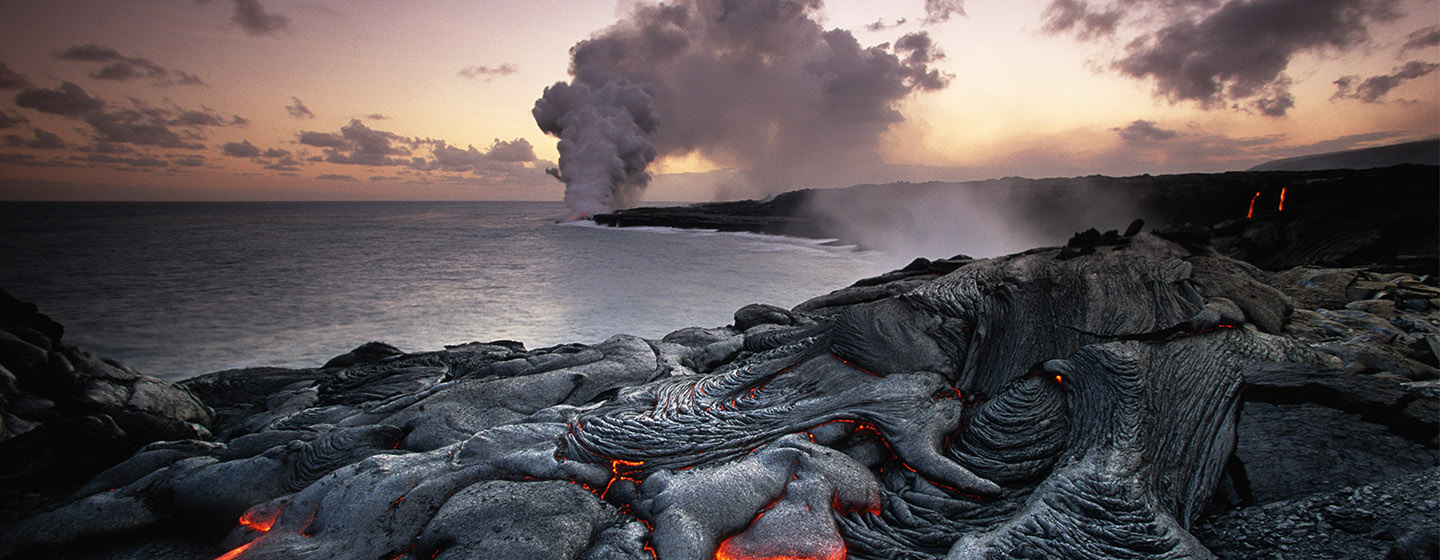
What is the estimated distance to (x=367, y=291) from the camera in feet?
46.1

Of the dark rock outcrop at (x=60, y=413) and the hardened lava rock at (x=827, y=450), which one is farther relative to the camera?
the dark rock outcrop at (x=60, y=413)

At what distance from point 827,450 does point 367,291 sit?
15.0 m

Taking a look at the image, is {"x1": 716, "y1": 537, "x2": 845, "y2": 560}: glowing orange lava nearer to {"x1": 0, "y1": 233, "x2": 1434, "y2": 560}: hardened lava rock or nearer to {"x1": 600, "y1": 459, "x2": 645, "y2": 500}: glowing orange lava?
{"x1": 0, "y1": 233, "x2": 1434, "y2": 560}: hardened lava rock

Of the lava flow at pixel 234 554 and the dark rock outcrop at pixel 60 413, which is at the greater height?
the dark rock outcrop at pixel 60 413

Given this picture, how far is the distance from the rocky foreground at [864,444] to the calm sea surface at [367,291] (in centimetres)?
455

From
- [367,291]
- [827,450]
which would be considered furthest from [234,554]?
[367,291]

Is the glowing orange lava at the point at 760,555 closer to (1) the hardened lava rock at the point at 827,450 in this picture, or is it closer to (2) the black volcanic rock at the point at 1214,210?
(1) the hardened lava rock at the point at 827,450

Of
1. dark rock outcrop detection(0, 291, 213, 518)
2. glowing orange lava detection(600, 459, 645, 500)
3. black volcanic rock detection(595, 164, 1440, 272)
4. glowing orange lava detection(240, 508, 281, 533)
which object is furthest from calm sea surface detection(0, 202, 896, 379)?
black volcanic rock detection(595, 164, 1440, 272)

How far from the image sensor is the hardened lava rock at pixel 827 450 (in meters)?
2.60

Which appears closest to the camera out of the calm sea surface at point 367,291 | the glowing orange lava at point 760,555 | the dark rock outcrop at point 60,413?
the glowing orange lava at point 760,555

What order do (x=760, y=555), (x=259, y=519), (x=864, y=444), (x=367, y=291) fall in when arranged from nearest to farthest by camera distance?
(x=760, y=555) < (x=259, y=519) < (x=864, y=444) < (x=367, y=291)

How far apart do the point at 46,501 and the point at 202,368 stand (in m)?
4.91

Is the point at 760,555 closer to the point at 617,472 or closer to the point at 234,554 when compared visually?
the point at 617,472

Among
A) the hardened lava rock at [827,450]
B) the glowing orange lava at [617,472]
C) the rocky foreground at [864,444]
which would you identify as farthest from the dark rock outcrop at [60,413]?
the glowing orange lava at [617,472]
